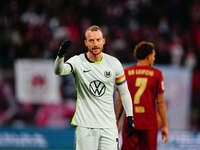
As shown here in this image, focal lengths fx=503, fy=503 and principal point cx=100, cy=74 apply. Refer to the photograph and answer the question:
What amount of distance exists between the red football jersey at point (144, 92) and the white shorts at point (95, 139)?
1.16 metres

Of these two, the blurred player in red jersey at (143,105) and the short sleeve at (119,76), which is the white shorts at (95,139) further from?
the blurred player in red jersey at (143,105)

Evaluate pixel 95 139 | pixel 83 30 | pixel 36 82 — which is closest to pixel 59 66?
pixel 95 139

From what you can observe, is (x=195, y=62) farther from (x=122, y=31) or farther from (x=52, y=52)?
(x=52, y=52)

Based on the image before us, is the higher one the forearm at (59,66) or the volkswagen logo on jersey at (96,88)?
the forearm at (59,66)

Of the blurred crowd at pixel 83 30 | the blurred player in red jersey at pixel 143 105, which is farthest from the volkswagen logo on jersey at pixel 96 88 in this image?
the blurred crowd at pixel 83 30

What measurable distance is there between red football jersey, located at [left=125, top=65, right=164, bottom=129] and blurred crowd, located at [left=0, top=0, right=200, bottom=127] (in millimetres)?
5147

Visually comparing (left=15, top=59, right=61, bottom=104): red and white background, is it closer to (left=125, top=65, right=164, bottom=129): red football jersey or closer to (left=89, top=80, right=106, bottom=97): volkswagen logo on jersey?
(left=125, top=65, right=164, bottom=129): red football jersey

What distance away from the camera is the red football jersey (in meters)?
6.84

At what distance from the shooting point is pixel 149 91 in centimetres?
686

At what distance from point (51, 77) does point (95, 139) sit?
645 centimetres

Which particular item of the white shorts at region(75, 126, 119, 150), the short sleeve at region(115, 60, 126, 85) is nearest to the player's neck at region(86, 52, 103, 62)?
the short sleeve at region(115, 60, 126, 85)

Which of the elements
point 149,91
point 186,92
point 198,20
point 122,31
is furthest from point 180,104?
point 149,91

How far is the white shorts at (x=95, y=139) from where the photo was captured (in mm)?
5703

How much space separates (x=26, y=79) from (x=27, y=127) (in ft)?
3.73
